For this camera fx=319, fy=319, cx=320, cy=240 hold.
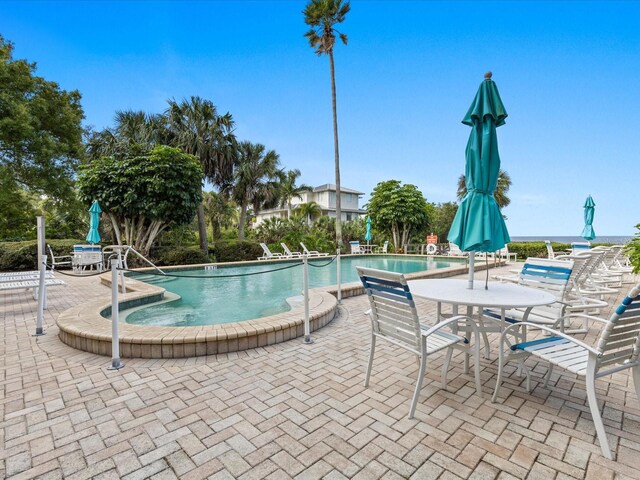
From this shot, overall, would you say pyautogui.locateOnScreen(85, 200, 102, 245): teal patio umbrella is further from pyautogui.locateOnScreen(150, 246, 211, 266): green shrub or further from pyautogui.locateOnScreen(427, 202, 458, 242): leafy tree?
pyautogui.locateOnScreen(427, 202, 458, 242): leafy tree

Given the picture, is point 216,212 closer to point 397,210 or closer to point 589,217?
point 397,210

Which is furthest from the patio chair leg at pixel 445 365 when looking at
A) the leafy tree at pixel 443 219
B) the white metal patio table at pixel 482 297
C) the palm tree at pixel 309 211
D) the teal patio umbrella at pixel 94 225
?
the palm tree at pixel 309 211

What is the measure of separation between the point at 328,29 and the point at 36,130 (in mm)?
15419

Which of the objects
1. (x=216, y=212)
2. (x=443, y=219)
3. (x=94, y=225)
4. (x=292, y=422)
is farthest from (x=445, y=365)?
(x=216, y=212)

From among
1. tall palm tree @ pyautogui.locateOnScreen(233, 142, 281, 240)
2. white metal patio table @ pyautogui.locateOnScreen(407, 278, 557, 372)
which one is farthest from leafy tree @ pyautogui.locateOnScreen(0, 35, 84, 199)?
white metal patio table @ pyautogui.locateOnScreen(407, 278, 557, 372)

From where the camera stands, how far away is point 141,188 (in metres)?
13.0

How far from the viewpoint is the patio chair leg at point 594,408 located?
1.87 meters

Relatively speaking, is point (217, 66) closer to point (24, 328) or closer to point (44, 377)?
point (24, 328)

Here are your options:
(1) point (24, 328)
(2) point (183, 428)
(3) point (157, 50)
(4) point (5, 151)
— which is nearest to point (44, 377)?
(2) point (183, 428)

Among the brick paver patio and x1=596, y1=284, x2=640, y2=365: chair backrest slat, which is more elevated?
x1=596, y1=284, x2=640, y2=365: chair backrest slat

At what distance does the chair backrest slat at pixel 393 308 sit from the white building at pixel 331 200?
30.6 m

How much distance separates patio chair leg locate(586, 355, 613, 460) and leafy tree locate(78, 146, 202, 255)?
13.7m

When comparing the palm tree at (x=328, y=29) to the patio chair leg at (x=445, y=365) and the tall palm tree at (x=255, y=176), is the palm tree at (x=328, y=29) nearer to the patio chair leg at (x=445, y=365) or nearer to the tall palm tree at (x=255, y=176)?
the tall palm tree at (x=255, y=176)

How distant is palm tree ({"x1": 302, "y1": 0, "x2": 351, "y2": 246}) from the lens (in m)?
17.0
